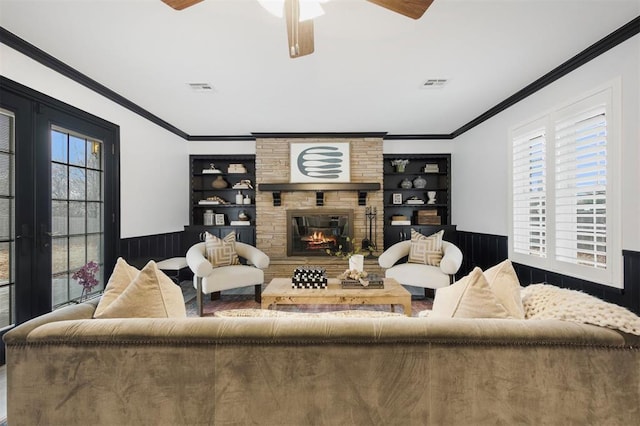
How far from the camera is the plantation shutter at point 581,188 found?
2.51 m

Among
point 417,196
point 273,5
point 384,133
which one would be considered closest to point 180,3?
point 273,5

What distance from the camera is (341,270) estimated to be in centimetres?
509

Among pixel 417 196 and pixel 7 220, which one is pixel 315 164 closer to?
pixel 417 196

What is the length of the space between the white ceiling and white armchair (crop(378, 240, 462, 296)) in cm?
184

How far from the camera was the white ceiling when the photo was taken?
211 cm

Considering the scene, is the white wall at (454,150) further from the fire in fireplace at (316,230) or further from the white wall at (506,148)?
the fire in fireplace at (316,230)

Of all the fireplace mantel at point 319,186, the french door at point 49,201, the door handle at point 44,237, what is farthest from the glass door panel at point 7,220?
the fireplace mantel at point 319,186

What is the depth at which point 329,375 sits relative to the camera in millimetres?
1076

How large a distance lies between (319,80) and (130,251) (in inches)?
115

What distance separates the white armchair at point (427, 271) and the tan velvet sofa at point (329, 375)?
9.21 feet

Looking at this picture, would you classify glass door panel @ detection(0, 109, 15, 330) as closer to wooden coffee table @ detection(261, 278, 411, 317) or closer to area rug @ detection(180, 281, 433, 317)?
area rug @ detection(180, 281, 433, 317)

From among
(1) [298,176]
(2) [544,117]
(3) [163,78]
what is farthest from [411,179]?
(3) [163,78]

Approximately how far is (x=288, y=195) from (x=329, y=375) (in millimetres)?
4435

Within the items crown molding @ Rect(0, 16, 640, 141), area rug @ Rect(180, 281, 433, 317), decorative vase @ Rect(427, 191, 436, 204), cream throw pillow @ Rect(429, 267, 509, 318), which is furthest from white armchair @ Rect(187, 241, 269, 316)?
decorative vase @ Rect(427, 191, 436, 204)
